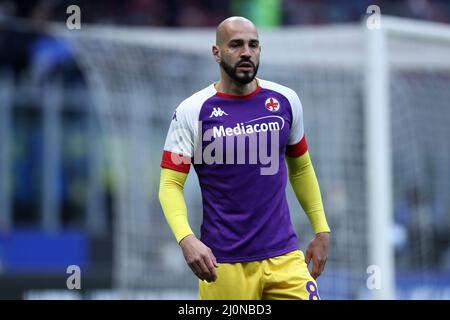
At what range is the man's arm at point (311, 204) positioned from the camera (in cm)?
491

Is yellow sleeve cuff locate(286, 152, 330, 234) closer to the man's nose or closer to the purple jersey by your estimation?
the purple jersey

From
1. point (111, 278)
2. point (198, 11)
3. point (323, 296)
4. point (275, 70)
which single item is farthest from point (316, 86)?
point (198, 11)

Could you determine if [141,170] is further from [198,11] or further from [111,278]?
[198,11]

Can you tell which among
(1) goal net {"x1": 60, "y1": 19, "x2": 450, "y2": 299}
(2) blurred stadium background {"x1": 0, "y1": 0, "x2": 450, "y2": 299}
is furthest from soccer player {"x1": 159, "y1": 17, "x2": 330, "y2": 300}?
(1) goal net {"x1": 60, "y1": 19, "x2": 450, "y2": 299}

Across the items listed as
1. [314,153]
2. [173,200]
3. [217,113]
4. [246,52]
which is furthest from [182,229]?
[314,153]

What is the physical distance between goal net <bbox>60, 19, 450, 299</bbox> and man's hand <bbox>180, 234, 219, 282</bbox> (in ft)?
15.7

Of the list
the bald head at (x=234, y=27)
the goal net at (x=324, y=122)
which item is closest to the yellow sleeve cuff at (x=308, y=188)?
the bald head at (x=234, y=27)

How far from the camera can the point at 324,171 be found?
32.2 feet

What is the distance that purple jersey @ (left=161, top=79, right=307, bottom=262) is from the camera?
15.4ft

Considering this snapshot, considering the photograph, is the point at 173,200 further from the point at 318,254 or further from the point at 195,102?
the point at 318,254

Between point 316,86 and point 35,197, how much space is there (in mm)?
5264

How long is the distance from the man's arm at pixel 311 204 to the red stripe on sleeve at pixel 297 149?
0.02 metres

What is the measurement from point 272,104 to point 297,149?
27cm

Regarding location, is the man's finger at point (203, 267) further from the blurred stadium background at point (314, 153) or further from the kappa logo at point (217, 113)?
the blurred stadium background at point (314, 153)
